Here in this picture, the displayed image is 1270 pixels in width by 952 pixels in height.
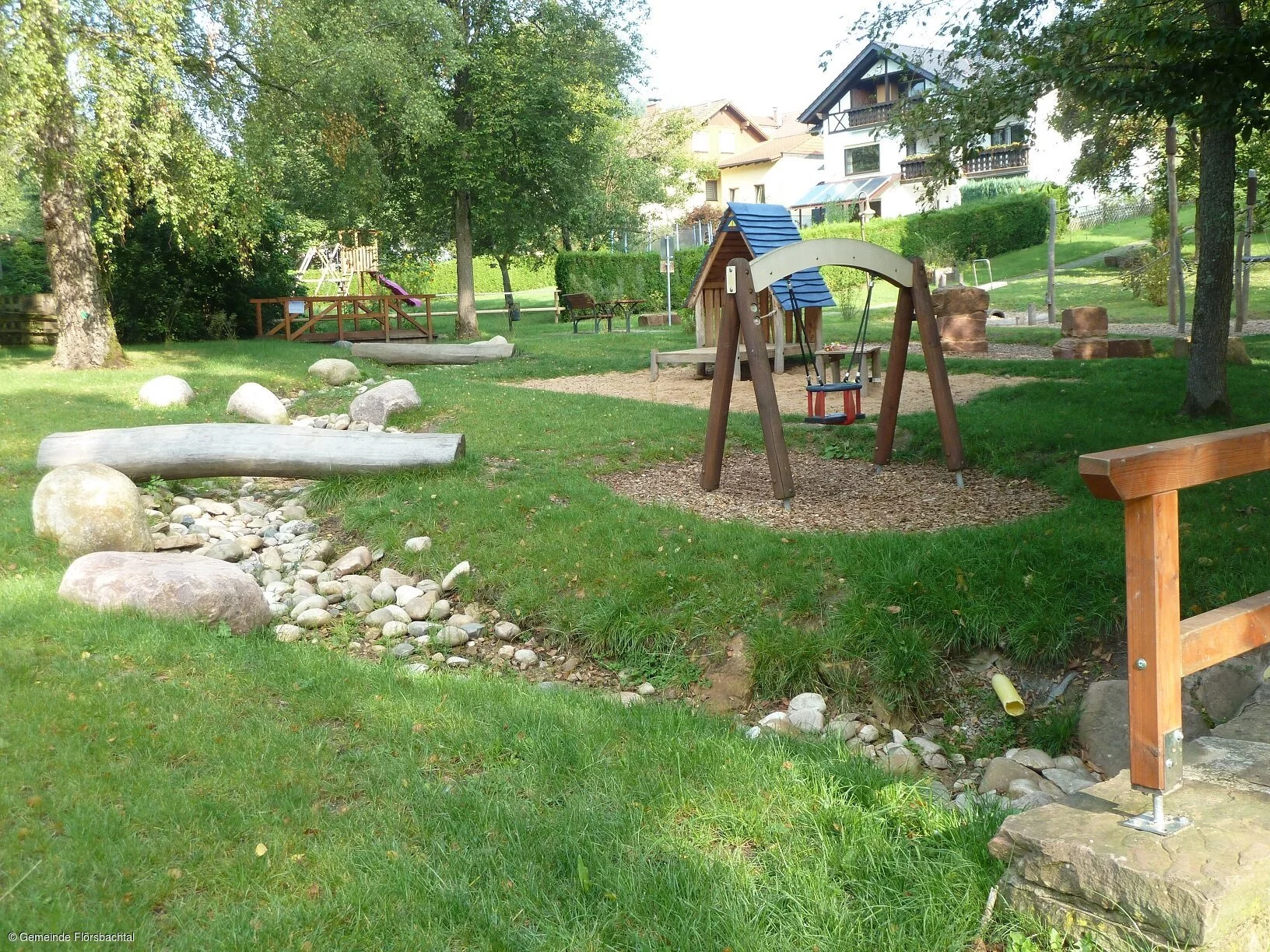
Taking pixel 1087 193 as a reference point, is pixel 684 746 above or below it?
below

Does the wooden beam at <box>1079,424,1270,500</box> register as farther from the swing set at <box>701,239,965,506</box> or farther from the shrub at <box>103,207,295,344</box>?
the shrub at <box>103,207,295,344</box>

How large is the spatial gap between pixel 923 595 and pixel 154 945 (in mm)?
4513

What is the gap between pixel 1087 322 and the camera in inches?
607

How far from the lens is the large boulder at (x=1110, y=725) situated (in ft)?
15.9

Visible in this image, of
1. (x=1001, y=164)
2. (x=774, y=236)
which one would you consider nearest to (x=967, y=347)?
(x=774, y=236)

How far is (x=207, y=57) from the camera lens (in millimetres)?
17562

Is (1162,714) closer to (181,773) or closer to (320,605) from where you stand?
(181,773)

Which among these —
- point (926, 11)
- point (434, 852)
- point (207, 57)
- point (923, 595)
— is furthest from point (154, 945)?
point (207, 57)

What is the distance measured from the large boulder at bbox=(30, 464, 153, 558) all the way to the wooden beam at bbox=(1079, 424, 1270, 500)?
20.9 feet

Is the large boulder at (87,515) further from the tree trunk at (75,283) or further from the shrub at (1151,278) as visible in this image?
the shrub at (1151,278)

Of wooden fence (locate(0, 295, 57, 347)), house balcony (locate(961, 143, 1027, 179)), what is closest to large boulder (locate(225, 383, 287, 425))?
wooden fence (locate(0, 295, 57, 347))

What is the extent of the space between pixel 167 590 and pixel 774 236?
12.5 meters

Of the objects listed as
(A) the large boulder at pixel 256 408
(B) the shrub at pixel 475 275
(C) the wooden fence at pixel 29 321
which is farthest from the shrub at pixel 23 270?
(A) the large boulder at pixel 256 408

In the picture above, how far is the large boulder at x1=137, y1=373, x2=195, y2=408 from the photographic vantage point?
1236cm
